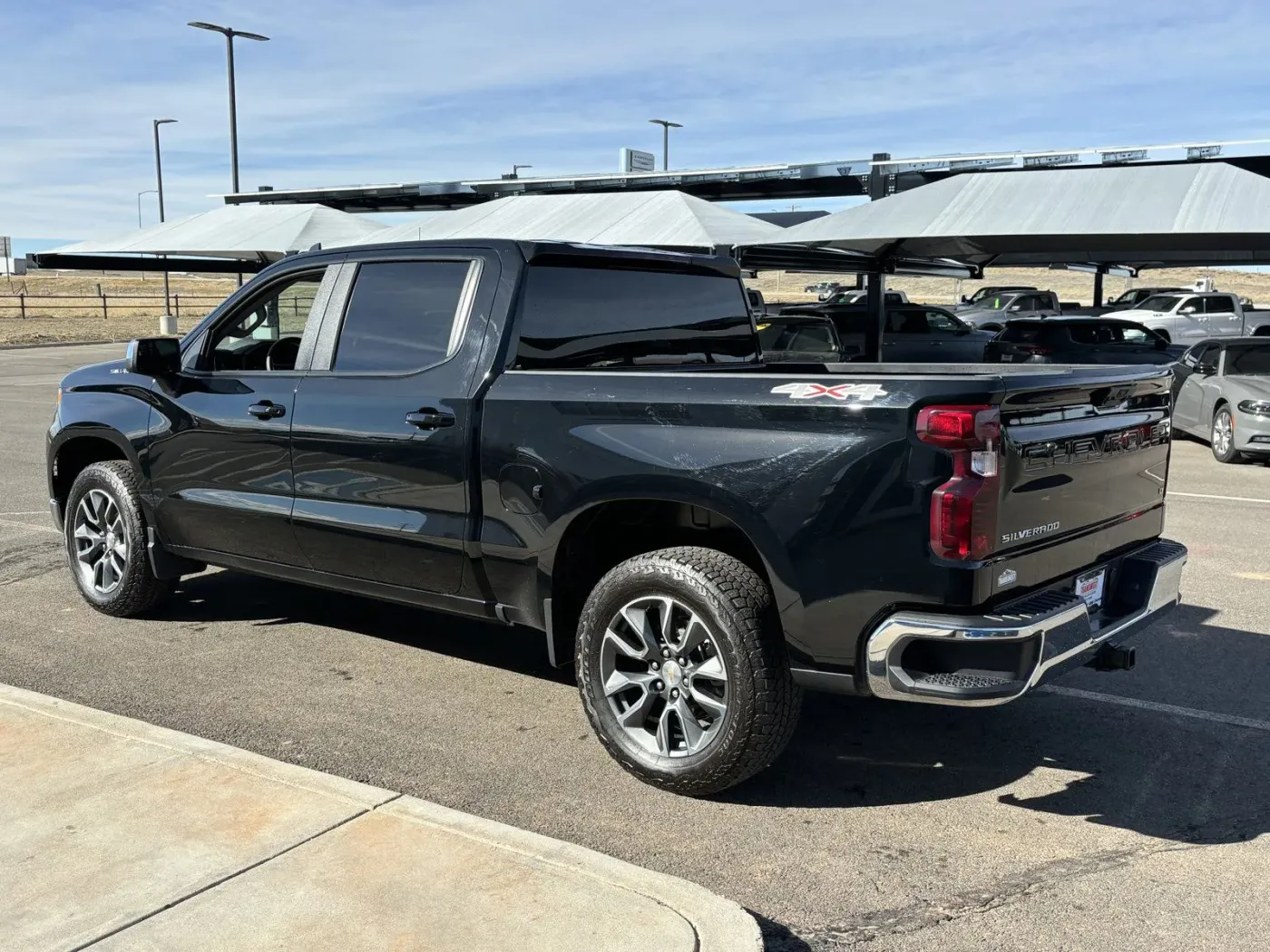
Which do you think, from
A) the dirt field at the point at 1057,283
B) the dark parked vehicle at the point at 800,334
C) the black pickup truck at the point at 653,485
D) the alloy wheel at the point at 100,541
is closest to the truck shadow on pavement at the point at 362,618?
the alloy wheel at the point at 100,541

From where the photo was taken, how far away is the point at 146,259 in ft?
91.3

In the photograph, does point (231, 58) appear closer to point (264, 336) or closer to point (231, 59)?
point (231, 59)

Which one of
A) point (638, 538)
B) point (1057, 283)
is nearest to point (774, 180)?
point (638, 538)

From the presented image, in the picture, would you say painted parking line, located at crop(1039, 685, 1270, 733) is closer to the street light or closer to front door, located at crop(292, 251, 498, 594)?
front door, located at crop(292, 251, 498, 594)

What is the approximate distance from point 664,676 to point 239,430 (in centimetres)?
245

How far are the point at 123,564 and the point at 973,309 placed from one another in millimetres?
35526

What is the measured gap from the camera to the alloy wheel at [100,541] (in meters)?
6.29

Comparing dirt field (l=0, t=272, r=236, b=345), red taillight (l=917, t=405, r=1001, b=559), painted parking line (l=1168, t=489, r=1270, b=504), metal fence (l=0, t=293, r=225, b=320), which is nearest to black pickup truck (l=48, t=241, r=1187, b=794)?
red taillight (l=917, t=405, r=1001, b=559)

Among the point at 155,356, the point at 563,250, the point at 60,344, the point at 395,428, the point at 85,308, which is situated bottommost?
the point at 60,344

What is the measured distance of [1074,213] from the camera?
685 inches

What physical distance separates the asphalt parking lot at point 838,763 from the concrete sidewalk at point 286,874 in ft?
1.03

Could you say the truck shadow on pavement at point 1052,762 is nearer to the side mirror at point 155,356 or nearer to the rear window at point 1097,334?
the side mirror at point 155,356

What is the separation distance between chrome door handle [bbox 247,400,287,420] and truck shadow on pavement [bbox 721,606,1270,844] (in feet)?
8.38

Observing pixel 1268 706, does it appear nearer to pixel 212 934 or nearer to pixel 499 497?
pixel 499 497
